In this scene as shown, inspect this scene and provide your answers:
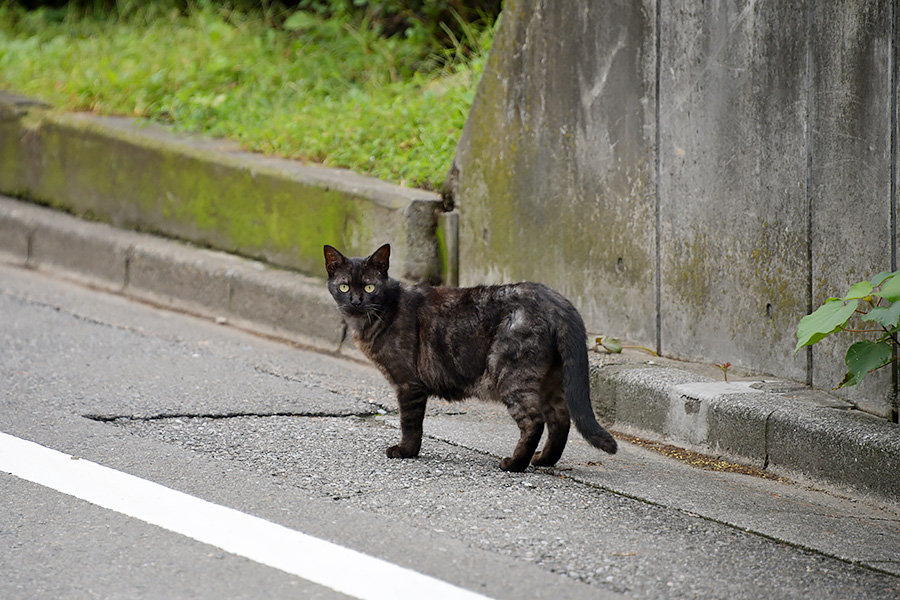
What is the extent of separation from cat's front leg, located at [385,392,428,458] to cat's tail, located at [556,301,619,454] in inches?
26.7

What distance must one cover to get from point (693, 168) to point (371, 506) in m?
2.55

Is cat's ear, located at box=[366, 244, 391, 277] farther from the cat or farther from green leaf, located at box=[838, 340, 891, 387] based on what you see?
green leaf, located at box=[838, 340, 891, 387]

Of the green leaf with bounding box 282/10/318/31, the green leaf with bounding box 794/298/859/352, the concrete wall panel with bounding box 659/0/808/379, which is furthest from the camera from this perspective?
the green leaf with bounding box 282/10/318/31

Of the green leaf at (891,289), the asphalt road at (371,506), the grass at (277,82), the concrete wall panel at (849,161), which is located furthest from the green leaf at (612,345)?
the grass at (277,82)

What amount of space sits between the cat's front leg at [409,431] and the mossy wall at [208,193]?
2113 mm

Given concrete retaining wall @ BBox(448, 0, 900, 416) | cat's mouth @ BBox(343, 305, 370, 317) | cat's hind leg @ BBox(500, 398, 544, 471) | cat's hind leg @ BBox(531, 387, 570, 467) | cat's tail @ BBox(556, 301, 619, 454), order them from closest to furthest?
cat's tail @ BBox(556, 301, 619, 454), cat's hind leg @ BBox(500, 398, 544, 471), cat's hind leg @ BBox(531, 387, 570, 467), concrete retaining wall @ BBox(448, 0, 900, 416), cat's mouth @ BBox(343, 305, 370, 317)

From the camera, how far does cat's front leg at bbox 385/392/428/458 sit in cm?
465

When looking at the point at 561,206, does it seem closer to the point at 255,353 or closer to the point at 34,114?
the point at 255,353

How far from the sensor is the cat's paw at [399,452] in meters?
4.64

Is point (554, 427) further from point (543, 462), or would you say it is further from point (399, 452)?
point (399, 452)

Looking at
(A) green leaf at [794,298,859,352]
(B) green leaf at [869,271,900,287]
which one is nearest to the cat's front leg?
(A) green leaf at [794,298,859,352]

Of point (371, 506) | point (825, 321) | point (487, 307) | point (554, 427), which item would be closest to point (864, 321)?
point (825, 321)

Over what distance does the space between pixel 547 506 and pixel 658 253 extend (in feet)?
6.71

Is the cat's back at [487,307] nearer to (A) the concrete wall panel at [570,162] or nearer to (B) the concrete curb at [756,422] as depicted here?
(B) the concrete curb at [756,422]
